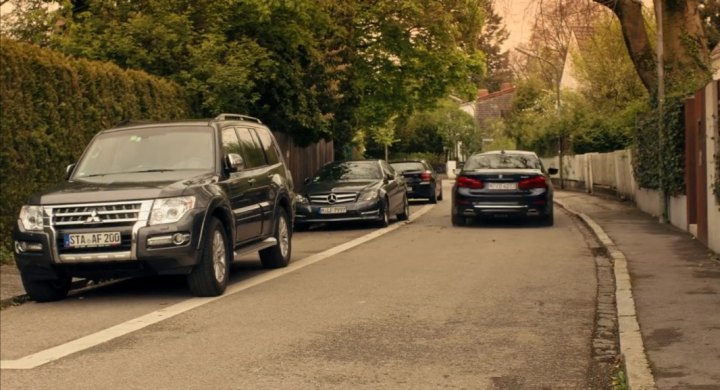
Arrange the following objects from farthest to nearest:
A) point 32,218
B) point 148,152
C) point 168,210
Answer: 1. point 148,152
2. point 32,218
3. point 168,210

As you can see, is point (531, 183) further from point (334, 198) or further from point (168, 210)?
point (168, 210)

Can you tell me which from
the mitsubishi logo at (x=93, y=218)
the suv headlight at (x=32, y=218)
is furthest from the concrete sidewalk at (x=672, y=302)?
the suv headlight at (x=32, y=218)

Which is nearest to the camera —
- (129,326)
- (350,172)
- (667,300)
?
(129,326)

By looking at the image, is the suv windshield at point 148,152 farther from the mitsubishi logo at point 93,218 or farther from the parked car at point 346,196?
the parked car at point 346,196

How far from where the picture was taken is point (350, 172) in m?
22.2

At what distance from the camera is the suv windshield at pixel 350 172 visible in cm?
2195

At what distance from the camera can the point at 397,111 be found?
3722 centimetres

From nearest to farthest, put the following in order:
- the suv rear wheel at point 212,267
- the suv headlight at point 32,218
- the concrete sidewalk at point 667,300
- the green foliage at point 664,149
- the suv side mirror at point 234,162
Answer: the concrete sidewalk at point 667,300
the suv headlight at point 32,218
the suv rear wheel at point 212,267
the suv side mirror at point 234,162
the green foliage at point 664,149

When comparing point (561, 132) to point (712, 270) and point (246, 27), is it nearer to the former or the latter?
point (246, 27)

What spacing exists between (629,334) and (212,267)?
4.48 metres

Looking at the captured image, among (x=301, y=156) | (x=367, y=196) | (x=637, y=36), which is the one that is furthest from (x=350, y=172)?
(x=301, y=156)

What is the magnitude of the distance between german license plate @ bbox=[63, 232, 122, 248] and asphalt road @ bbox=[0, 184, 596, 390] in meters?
0.64

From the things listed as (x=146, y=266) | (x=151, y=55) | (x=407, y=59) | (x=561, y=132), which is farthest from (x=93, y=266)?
(x=561, y=132)

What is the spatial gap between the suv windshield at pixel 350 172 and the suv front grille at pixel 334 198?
3.52ft
